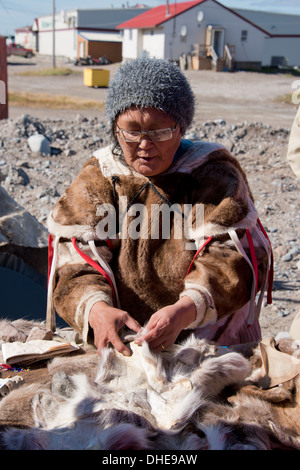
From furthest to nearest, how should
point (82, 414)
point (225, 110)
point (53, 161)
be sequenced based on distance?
point (225, 110), point (53, 161), point (82, 414)

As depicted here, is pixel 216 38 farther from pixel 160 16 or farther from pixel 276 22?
pixel 276 22

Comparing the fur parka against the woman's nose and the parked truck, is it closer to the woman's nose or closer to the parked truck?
the woman's nose

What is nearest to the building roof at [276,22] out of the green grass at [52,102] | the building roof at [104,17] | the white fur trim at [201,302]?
the building roof at [104,17]

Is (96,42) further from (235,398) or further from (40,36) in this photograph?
(235,398)

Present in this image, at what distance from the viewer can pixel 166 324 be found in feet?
6.11

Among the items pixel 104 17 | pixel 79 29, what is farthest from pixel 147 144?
pixel 104 17

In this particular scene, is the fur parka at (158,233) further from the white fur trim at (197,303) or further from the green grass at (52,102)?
the green grass at (52,102)

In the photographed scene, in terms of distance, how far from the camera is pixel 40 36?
172 feet

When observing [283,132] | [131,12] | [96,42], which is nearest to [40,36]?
[131,12]

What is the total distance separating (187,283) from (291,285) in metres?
2.87

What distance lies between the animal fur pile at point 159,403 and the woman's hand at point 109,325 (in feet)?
0.17

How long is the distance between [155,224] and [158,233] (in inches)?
1.7

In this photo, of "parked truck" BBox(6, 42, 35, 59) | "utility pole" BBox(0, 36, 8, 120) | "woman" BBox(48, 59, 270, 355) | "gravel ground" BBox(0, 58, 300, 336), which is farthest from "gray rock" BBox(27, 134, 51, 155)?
"parked truck" BBox(6, 42, 35, 59)

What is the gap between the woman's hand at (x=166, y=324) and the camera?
1.84m
